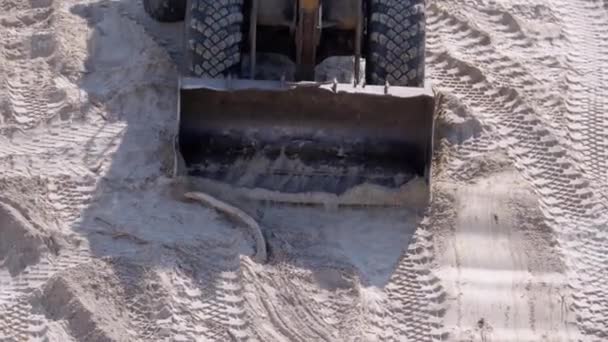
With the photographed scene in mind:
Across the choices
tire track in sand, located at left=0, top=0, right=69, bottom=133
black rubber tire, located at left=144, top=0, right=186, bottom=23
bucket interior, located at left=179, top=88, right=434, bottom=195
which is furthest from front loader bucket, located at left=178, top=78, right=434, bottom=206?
black rubber tire, located at left=144, top=0, right=186, bottom=23

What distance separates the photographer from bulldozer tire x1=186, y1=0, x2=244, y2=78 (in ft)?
17.3

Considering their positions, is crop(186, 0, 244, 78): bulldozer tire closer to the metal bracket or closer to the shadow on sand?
the metal bracket

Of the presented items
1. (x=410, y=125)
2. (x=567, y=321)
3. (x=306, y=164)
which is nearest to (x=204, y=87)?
(x=306, y=164)

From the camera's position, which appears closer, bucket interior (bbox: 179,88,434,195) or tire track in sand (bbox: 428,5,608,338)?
tire track in sand (bbox: 428,5,608,338)

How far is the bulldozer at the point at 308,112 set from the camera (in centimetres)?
512

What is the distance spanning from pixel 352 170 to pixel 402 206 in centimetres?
26

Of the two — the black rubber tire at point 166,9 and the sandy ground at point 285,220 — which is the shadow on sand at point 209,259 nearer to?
the sandy ground at point 285,220

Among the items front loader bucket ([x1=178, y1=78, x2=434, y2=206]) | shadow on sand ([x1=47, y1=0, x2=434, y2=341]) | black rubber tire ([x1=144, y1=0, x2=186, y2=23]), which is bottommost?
shadow on sand ([x1=47, y1=0, x2=434, y2=341])

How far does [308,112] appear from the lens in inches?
204

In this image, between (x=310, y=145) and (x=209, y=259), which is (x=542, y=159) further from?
(x=209, y=259)

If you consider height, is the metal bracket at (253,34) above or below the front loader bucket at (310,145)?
above

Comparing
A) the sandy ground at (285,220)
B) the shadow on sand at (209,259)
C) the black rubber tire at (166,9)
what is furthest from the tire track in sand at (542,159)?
the black rubber tire at (166,9)

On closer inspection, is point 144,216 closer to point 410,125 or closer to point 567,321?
point 410,125

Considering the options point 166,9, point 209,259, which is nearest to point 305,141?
point 209,259
